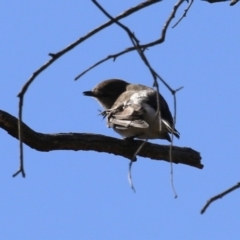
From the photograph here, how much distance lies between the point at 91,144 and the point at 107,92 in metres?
4.48

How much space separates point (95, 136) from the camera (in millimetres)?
5977

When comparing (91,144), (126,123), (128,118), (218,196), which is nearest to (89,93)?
(128,118)

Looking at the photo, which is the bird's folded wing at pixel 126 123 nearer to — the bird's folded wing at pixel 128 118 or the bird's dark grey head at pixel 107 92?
the bird's folded wing at pixel 128 118

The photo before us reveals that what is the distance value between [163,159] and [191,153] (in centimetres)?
28

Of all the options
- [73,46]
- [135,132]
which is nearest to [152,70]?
[73,46]

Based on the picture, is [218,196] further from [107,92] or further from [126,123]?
[107,92]

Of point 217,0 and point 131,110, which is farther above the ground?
point 131,110

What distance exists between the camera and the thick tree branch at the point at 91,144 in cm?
507

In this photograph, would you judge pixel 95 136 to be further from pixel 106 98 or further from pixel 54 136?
pixel 106 98

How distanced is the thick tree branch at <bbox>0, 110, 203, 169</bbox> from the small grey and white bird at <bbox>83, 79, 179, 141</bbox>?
416 mm

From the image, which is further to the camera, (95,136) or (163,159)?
(163,159)

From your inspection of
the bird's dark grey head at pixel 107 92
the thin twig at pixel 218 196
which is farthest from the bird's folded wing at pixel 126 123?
the thin twig at pixel 218 196

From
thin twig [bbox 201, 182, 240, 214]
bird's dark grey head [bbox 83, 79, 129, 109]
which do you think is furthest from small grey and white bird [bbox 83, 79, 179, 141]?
thin twig [bbox 201, 182, 240, 214]

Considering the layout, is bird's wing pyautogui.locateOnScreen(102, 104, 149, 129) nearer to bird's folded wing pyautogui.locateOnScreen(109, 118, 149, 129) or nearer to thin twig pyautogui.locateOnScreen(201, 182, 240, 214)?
bird's folded wing pyautogui.locateOnScreen(109, 118, 149, 129)
